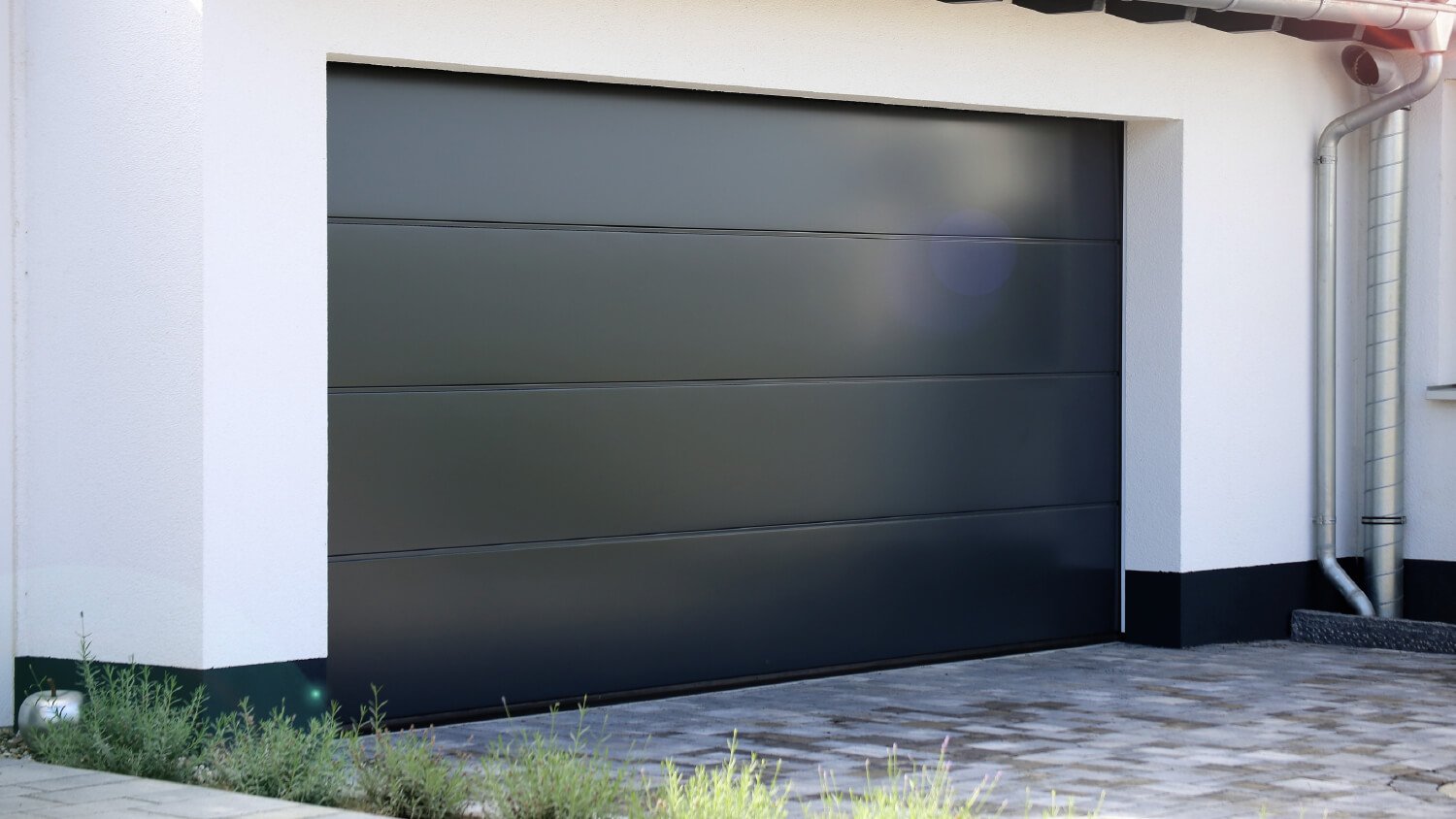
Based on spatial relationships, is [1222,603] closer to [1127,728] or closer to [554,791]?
[1127,728]

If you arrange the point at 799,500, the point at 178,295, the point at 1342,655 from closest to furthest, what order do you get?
the point at 178,295 → the point at 799,500 → the point at 1342,655

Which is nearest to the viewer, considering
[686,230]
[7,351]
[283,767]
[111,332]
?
[283,767]

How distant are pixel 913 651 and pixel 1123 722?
1.81m

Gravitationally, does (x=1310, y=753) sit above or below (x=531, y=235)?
below

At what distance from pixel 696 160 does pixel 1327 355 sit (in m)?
4.00

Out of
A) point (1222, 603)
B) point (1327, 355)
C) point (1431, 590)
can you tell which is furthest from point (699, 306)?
point (1431, 590)

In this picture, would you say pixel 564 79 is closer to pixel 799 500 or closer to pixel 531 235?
pixel 531 235

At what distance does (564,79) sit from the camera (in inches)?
314

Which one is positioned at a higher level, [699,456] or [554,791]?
[699,456]

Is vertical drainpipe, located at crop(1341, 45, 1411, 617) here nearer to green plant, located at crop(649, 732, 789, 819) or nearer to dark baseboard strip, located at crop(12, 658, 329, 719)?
dark baseboard strip, located at crop(12, 658, 329, 719)

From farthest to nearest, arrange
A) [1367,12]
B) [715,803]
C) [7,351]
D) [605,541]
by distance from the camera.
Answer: [1367,12] → [605,541] → [7,351] → [715,803]

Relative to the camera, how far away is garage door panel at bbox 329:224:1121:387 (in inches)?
297

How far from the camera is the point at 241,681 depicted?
6.83 metres

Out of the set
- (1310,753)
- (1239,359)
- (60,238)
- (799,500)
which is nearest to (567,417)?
(799,500)
